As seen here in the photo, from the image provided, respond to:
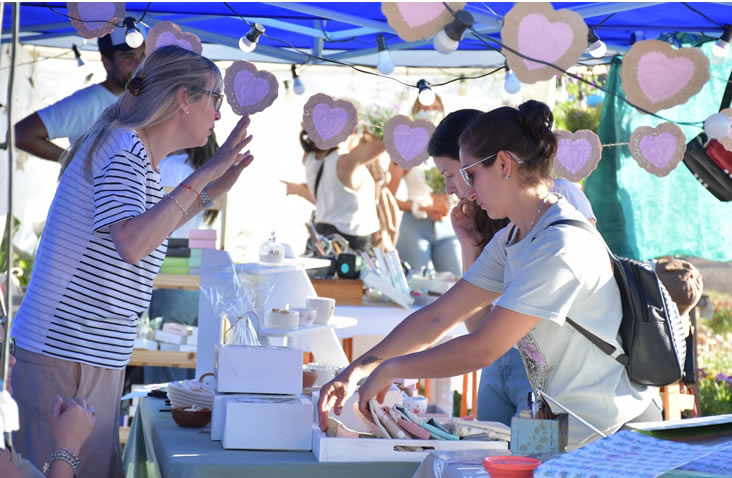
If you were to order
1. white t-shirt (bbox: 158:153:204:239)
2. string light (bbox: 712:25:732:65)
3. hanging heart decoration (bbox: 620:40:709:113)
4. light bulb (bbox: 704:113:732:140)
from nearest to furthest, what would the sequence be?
hanging heart decoration (bbox: 620:40:709:113), light bulb (bbox: 704:113:732:140), string light (bbox: 712:25:732:65), white t-shirt (bbox: 158:153:204:239)

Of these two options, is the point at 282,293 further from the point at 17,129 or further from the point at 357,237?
the point at 357,237

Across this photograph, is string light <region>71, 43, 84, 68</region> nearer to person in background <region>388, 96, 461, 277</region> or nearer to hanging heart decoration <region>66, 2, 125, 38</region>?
person in background <region>388, 96, 461, 277</region>

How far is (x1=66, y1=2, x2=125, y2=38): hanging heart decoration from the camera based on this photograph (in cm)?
328

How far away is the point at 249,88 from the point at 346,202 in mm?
2322

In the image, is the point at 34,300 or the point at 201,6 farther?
the point at 201,6

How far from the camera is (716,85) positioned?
16.1 feet

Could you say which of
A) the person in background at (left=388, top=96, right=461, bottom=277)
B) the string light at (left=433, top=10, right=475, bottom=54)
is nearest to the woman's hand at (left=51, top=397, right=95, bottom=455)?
the string light at (left=433, top=10, right=475, bottom=54)

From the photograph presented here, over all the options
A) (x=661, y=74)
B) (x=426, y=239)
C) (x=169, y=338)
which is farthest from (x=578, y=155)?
(x=169, y=338)

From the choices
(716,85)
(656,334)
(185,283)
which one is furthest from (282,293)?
(716,85)

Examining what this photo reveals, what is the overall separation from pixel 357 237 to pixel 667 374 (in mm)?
3915

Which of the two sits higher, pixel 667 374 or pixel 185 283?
pixel 185 283

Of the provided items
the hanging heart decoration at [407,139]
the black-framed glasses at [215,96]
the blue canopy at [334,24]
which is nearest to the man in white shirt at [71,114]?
the blue canopy at [334,24]

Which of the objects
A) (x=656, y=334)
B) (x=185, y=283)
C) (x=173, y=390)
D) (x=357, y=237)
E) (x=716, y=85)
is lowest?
(x=173, y=390)

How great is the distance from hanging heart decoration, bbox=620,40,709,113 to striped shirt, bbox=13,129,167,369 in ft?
4.75
